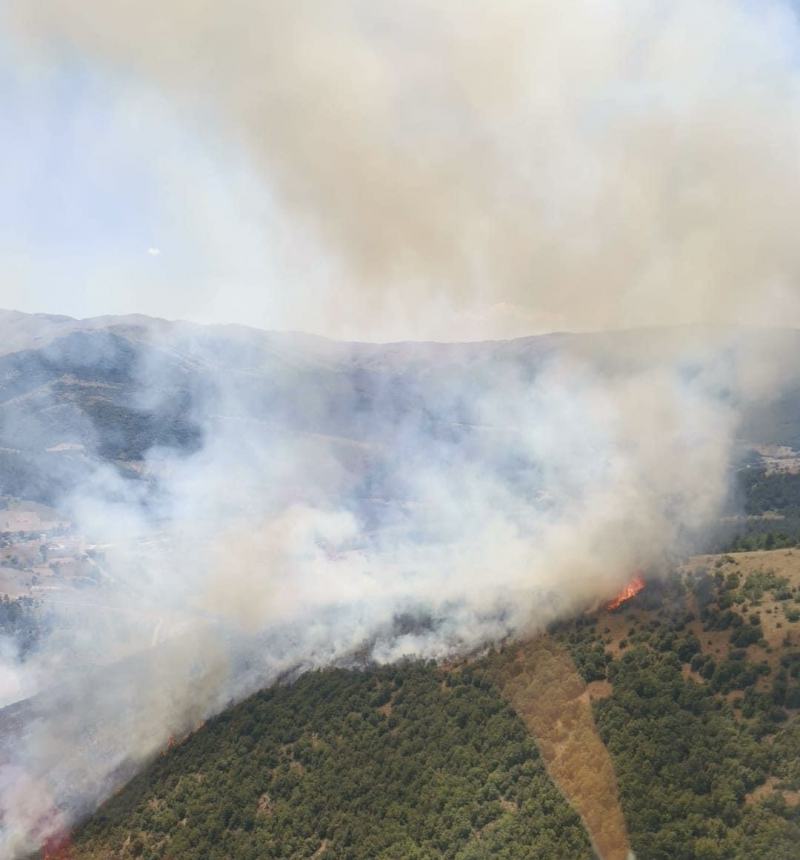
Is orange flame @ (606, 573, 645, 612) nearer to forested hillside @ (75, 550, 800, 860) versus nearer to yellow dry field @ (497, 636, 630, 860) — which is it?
forested hillside @ (75, 550, 800, 860)

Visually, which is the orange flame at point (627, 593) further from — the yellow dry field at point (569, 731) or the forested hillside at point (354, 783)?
the forested hillside at point (354, 783)

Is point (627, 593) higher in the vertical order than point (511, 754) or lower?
higher

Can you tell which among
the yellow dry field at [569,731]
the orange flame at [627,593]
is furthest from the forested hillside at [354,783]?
the orange flame at [627,593]

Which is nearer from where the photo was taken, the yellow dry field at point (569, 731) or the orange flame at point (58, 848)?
the yellow dry field at point (569, 731)

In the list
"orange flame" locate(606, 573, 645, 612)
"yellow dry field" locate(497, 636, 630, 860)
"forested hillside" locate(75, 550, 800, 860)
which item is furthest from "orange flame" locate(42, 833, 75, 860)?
"orange flame" locate(606, 573, 645, 612)

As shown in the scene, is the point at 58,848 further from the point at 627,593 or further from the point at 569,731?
the point at 627,593

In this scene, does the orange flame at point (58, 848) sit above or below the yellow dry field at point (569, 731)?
below

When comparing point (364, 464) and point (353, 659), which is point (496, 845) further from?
point (364, 464)

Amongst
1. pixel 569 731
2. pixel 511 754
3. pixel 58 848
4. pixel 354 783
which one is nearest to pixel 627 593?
pixel 569 731

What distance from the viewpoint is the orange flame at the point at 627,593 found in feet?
179

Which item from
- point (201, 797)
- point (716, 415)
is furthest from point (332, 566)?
point (716, 415)

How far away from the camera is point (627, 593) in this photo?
181ft

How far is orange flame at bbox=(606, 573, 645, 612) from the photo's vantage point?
54438mm

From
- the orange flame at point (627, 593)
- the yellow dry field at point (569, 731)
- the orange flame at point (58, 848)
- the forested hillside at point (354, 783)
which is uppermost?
the orange flame at point (627, 593)
